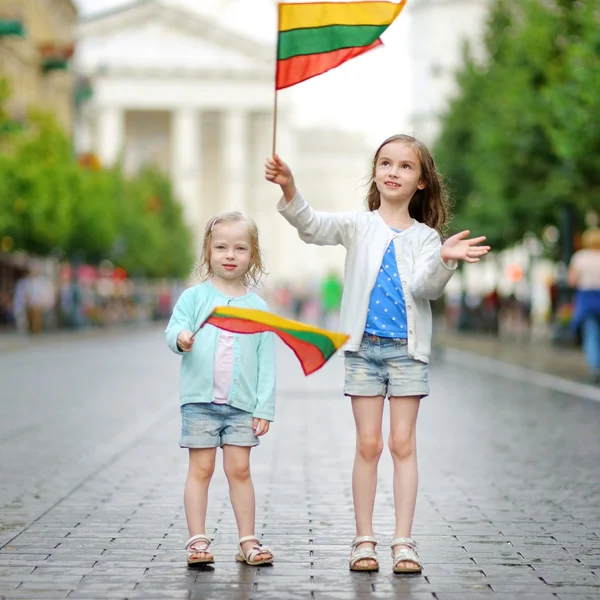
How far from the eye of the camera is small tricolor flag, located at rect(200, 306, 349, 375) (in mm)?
5867

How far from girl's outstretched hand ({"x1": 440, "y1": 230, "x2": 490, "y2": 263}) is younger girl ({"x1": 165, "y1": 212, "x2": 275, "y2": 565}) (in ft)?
2.42

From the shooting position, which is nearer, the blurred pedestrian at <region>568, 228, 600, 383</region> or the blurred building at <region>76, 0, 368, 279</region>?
the blurred pedestrian at <region>568, 228, 600, 383</region>

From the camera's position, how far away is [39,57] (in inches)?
2413

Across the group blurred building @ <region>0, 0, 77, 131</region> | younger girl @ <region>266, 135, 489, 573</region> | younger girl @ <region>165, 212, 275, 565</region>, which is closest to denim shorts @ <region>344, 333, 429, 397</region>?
younger girl @ <region>266, 135, 489, 573</region>

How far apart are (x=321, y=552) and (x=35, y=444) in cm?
535

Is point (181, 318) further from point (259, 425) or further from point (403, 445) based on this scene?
point (403, 445)

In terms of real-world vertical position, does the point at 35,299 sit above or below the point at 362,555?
below

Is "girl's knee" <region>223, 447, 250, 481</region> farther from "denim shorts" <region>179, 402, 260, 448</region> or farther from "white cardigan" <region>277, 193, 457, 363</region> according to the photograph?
"white cardigan" <region>277, 193, 457, 363</region>

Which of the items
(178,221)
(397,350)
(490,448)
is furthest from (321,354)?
(178,221)

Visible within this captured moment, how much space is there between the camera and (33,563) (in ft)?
20.5

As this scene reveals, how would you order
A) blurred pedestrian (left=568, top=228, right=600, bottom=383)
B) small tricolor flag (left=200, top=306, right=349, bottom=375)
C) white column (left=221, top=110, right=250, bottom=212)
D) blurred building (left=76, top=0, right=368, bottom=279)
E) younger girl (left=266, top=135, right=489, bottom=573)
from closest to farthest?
small tricolor flag (left=200, top=306, right=349, bottom=375), younger girl (left=266, top=135, right=489, bottom=573), blurred pedestrian (left=568, top=228, right=600, bottom=383), blurred building (left=76, top=0, right=368, bottom=279), white column (left=221, top=110, right=250, bottom=212)

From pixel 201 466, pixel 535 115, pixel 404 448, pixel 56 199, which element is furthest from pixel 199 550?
pixel 56 199

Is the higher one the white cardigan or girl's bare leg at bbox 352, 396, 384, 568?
the white cardigan

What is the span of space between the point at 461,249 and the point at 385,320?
1.49 feet
